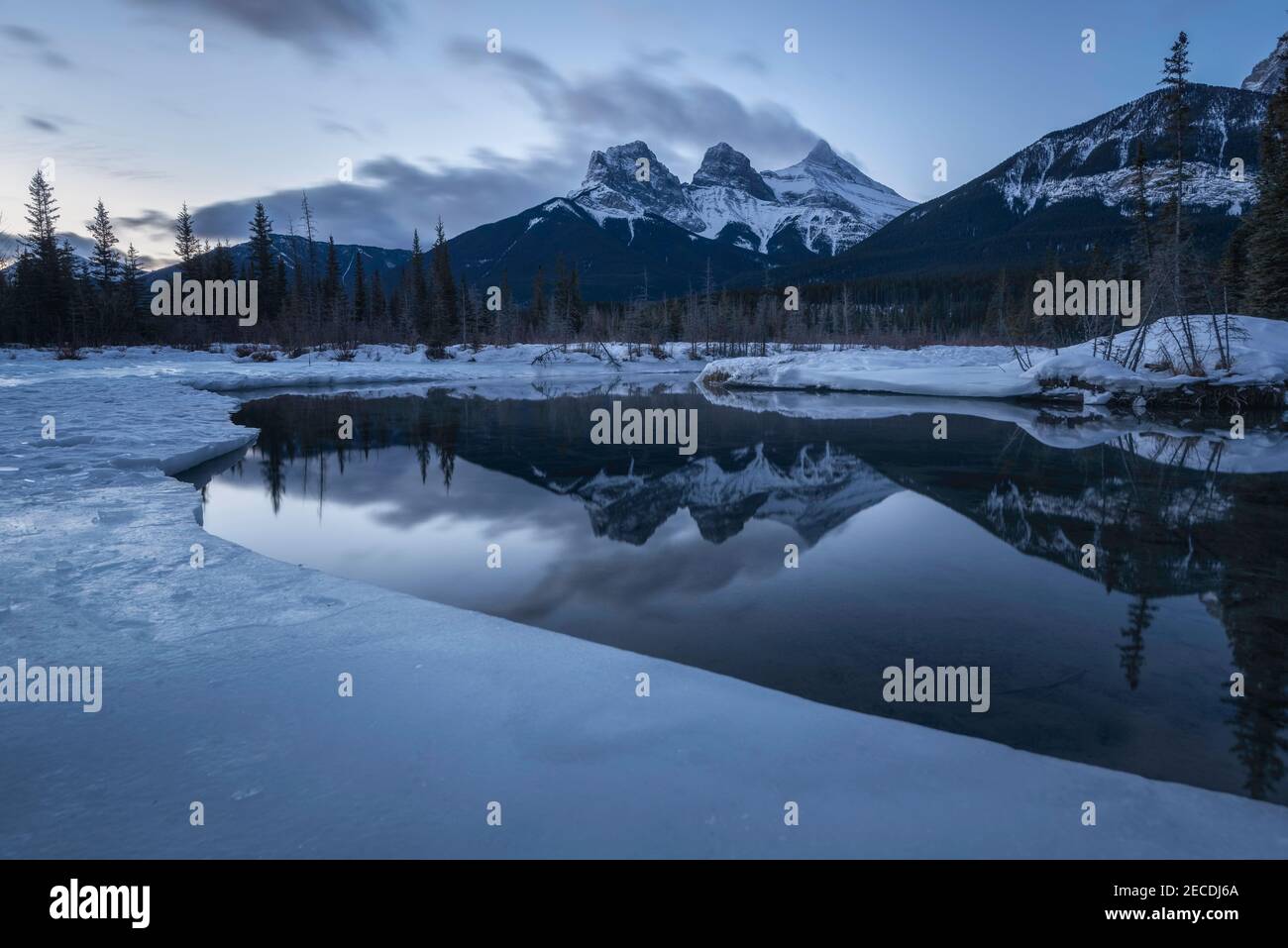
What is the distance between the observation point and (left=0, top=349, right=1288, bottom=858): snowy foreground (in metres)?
2.48

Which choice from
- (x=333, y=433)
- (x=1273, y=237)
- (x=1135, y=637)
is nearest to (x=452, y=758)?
(x=1135, y=637)

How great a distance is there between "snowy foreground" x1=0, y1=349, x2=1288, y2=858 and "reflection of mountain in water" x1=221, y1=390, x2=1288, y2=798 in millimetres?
Result: 1328

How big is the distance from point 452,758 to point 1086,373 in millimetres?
26549

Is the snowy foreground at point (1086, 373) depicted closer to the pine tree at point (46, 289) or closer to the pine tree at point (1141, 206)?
the pine tree at point (1141, 206)

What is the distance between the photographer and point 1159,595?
222 inches

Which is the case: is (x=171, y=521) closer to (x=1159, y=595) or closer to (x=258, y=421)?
(x=1159, y=595)

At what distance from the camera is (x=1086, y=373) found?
23.4 metres

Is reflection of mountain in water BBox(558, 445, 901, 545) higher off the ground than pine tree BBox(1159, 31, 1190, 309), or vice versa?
pine tree BBox(1159, 31, 1190, 309)

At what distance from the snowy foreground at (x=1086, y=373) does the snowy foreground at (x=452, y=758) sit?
23.9 meters

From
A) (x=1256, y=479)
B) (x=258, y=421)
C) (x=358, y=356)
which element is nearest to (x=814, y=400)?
(x=1256, y=479)

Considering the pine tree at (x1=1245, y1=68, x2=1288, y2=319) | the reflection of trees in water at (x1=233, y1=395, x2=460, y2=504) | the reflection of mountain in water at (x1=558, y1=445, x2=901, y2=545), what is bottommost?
the reflection of mountain in water at (x1=558, y1=445, x2=901, y2=545)

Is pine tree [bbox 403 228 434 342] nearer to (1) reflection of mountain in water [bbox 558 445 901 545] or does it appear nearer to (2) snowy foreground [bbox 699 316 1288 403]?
(2) snowy foreground [bbox 699 316 1288 403]

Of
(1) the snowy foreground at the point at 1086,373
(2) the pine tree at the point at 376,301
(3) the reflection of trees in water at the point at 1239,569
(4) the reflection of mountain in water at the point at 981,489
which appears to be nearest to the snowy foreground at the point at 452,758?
(3) the reflection of trees in water at the point at 1239,569

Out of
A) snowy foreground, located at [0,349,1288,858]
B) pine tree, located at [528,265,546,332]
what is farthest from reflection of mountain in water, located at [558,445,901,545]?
pine tree, located at [528,265,546,332]
